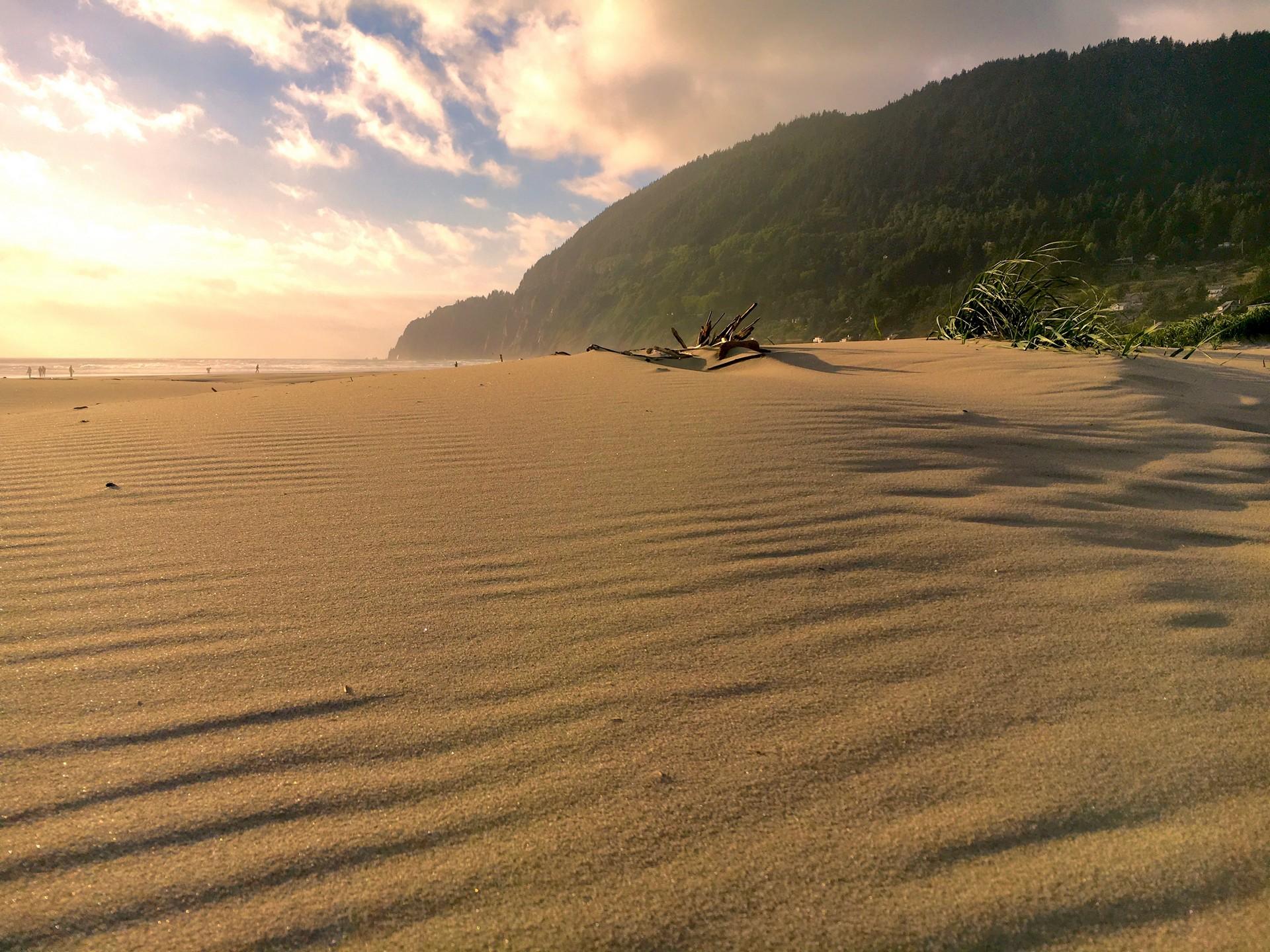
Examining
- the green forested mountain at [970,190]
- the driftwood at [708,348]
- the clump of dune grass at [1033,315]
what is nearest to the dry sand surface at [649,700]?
the clump of dune grass at [1033,315]

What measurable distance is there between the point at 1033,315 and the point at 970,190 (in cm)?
4473

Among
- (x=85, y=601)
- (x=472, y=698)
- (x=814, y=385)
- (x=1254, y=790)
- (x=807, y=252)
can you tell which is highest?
(x=807, y=252)

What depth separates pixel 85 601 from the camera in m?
1.47

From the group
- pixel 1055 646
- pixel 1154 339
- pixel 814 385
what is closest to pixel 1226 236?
pixel 1154 339

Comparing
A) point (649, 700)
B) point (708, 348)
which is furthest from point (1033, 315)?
point (649, 700)

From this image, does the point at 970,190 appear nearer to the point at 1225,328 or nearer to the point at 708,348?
the point at 1225,328

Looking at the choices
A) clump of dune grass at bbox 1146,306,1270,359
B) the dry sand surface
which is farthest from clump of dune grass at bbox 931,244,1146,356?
the dry sand surface

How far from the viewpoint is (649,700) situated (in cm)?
114

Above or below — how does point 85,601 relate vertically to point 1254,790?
above

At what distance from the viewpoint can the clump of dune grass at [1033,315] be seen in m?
4.26

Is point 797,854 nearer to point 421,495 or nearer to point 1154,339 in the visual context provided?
point 421,495

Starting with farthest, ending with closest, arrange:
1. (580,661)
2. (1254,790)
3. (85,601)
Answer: (85,601), (580,661), (1254,790)

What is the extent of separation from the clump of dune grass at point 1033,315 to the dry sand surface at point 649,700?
1997 millimetres

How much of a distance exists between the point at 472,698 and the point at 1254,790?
3.81 ft
